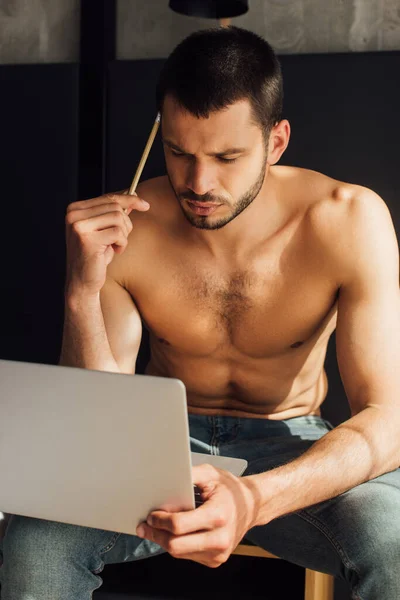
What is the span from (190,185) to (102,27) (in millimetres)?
1014

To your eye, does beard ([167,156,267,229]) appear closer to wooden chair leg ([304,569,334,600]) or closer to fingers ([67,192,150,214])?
fingers ([67,192,150,214])

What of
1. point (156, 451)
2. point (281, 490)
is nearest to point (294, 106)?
point (281, 490)

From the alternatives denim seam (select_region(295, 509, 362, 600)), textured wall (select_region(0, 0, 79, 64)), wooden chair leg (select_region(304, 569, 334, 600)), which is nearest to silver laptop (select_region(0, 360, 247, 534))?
denim seam (select_region(295, 509, 362, 600))

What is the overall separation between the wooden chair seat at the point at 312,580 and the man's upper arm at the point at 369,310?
0.94ft

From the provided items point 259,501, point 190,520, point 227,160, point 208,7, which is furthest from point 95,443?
point 208,7

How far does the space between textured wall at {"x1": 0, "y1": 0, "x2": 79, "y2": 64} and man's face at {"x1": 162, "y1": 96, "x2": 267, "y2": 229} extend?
1.02m

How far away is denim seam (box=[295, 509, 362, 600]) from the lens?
1.25m

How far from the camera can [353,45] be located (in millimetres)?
2158

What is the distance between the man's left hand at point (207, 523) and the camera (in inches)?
41.5

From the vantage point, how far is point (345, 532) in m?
1.27

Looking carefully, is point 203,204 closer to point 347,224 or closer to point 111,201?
point 111,201

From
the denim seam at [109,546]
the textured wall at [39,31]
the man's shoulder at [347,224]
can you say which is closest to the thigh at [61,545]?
the denim seam at [109,546]

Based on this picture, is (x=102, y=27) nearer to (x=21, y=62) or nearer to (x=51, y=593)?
(x=21, y=62)

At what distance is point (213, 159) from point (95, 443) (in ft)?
2.04
